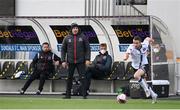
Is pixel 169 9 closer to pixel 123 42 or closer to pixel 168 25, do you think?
pixel 168 25

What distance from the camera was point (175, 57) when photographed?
2345 cm

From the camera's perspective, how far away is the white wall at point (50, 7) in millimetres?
24297

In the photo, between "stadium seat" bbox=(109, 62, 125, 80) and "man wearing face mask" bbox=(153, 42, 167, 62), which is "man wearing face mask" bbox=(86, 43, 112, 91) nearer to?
"stadium seat" bbox=(109, 62, 125, 80)

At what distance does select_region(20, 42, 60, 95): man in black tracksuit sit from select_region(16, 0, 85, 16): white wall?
1.99 m

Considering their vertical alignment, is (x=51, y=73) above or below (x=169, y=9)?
below

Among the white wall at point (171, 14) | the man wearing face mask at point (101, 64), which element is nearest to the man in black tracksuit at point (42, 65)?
the man wearing face mask at point (101, 64)

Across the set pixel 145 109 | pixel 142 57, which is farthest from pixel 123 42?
pixel 145 109

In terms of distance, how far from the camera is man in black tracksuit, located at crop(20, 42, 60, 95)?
74.9 feet

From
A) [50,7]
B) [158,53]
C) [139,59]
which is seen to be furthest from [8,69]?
[139,59]

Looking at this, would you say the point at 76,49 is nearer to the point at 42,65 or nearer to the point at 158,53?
the point at 42,65

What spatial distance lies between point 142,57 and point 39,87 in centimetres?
550

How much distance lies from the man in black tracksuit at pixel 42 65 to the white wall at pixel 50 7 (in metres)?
1.99

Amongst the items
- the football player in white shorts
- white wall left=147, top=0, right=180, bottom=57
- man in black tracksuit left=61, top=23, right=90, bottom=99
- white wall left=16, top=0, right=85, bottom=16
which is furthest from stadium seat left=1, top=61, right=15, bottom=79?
the football player in white shorts

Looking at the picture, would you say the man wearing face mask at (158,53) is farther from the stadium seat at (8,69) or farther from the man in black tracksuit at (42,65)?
the stadium seat at (8,69)
